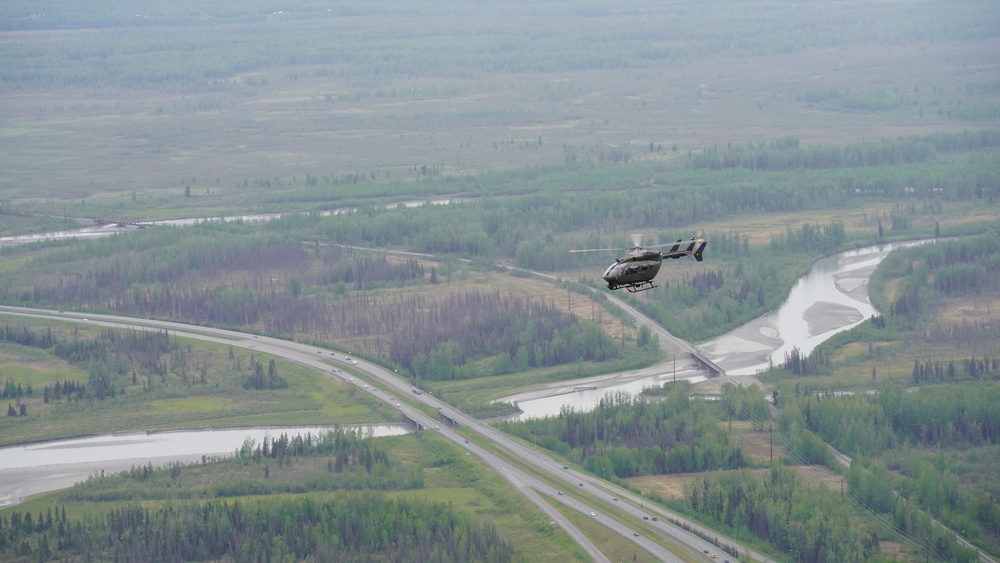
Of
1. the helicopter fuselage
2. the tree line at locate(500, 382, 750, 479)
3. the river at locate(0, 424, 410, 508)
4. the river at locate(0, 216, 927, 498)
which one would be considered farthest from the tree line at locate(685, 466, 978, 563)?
the river at locate(0, 424, 410, 508)

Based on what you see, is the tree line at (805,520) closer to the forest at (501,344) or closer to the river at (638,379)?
the forest at (501,344)

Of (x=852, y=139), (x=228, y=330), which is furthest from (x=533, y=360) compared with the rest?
(x=852, y=139)

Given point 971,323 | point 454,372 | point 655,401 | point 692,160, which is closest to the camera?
point 655,401

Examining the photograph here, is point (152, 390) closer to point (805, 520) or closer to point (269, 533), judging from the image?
point (269, 533)

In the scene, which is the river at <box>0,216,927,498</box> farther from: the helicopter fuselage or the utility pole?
the helicopter fuselage

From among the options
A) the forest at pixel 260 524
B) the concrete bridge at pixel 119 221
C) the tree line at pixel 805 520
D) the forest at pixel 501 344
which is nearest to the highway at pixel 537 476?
the forest at pixel 501 344

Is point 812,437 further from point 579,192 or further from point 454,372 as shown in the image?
point 579,192
